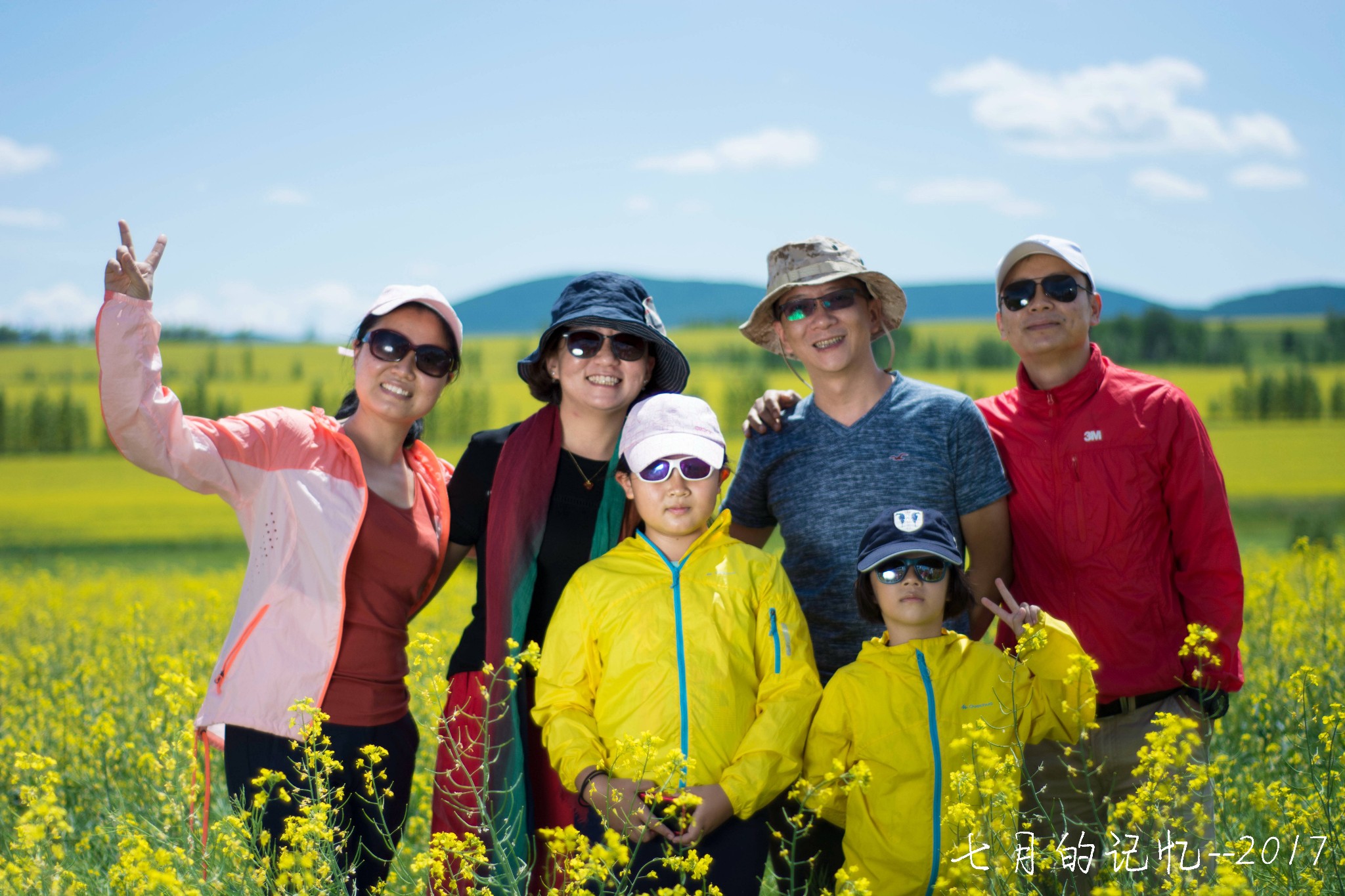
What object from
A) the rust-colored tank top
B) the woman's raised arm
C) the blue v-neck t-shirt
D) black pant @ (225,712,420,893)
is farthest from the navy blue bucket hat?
black pant @ (225,712,420,893)

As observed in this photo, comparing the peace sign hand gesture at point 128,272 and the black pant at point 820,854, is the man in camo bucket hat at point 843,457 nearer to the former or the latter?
the black pant at point 820,854

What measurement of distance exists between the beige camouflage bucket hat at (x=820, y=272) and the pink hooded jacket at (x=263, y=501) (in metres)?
1.53

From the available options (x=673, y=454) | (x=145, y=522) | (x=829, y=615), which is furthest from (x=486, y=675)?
(x=145, y=522)

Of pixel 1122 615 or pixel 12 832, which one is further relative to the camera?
pixel 12 832

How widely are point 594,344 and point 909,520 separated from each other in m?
1.10

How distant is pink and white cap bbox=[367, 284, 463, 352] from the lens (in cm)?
298

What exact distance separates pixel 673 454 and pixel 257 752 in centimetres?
152

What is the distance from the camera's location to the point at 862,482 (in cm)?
304

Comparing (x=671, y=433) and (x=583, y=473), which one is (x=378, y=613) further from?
(x=671, y=433)

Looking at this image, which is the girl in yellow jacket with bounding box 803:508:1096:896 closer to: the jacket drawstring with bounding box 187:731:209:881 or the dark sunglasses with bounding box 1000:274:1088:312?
the dark sunglasses with bounding box 1000:274:1088:312

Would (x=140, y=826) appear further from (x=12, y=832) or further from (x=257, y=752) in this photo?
(x=12, y=832)

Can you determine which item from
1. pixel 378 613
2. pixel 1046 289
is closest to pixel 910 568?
pixel 1046 289

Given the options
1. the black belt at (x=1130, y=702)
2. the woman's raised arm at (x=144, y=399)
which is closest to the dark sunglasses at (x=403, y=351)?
the woman's raised arm at (x=144, y=399)

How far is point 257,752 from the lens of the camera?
8.85ft
